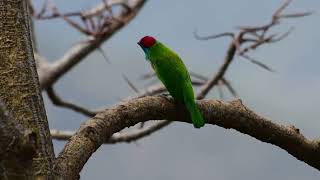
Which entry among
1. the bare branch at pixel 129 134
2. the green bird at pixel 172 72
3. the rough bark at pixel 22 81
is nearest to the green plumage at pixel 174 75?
the green bird at pixel 172 72

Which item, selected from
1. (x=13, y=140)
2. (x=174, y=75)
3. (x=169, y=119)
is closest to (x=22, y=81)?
(x=13, y=140)

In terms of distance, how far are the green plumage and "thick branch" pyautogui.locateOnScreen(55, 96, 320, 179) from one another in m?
0.06

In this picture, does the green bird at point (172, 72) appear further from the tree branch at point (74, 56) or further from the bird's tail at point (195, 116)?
the tree branch at point (74, 56)

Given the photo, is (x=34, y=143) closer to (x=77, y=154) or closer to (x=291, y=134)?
(x=77, y=154)

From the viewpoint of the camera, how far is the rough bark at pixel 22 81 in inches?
92.0

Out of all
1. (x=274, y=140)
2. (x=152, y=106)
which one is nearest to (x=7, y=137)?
(x=152, y=106)

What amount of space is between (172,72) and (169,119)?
22.1 inches

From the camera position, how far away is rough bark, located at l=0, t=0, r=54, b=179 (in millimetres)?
2336

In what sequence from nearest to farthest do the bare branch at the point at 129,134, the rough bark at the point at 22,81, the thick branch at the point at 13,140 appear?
the thick branch at the point at 13,140, the rough bark at the point at 22,81, the bare branch at the point at 129,134

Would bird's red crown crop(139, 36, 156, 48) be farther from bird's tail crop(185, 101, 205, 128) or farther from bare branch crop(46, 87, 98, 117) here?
bare branch crop(46, 87, 98, 117)

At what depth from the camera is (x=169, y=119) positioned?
3154mm

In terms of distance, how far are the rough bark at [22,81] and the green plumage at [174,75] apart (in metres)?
0.95

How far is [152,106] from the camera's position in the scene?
295 centimetres

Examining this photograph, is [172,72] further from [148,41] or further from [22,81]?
[22,81]
